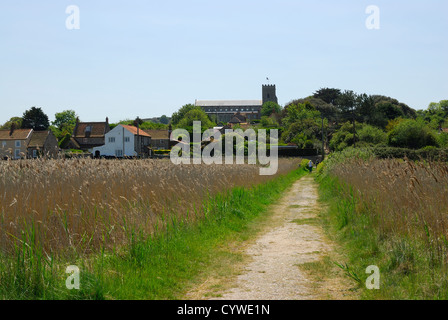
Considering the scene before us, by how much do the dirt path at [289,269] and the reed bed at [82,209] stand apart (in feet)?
6.65

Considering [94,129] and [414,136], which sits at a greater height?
[94,129]

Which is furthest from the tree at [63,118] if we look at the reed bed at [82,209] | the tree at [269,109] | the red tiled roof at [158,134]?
the reed bed at [82,209]

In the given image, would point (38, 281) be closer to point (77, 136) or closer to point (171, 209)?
point (171, 209)

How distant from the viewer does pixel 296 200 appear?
18.9m

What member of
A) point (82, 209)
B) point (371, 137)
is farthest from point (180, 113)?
point (82, 209)

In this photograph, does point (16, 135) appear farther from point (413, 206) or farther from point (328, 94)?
point (328, 94)

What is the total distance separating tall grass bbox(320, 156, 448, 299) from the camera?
5699 millimetres

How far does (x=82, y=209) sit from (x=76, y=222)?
57cm

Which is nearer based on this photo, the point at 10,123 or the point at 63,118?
the point at 10,123

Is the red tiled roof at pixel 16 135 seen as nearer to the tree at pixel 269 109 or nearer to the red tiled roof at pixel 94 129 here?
the red tiled roof at pixel 94 129

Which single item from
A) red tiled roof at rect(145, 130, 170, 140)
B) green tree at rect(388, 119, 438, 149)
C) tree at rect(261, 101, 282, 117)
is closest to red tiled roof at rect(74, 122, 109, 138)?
red tiled roof at rect(145, 130, 170, 140)

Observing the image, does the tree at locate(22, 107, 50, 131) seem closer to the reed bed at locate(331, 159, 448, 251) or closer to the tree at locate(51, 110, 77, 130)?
the tree at locate(51, 110, 77, 130)

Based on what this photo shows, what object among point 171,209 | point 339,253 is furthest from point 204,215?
point 339,253

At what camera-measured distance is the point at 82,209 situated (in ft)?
27.2
